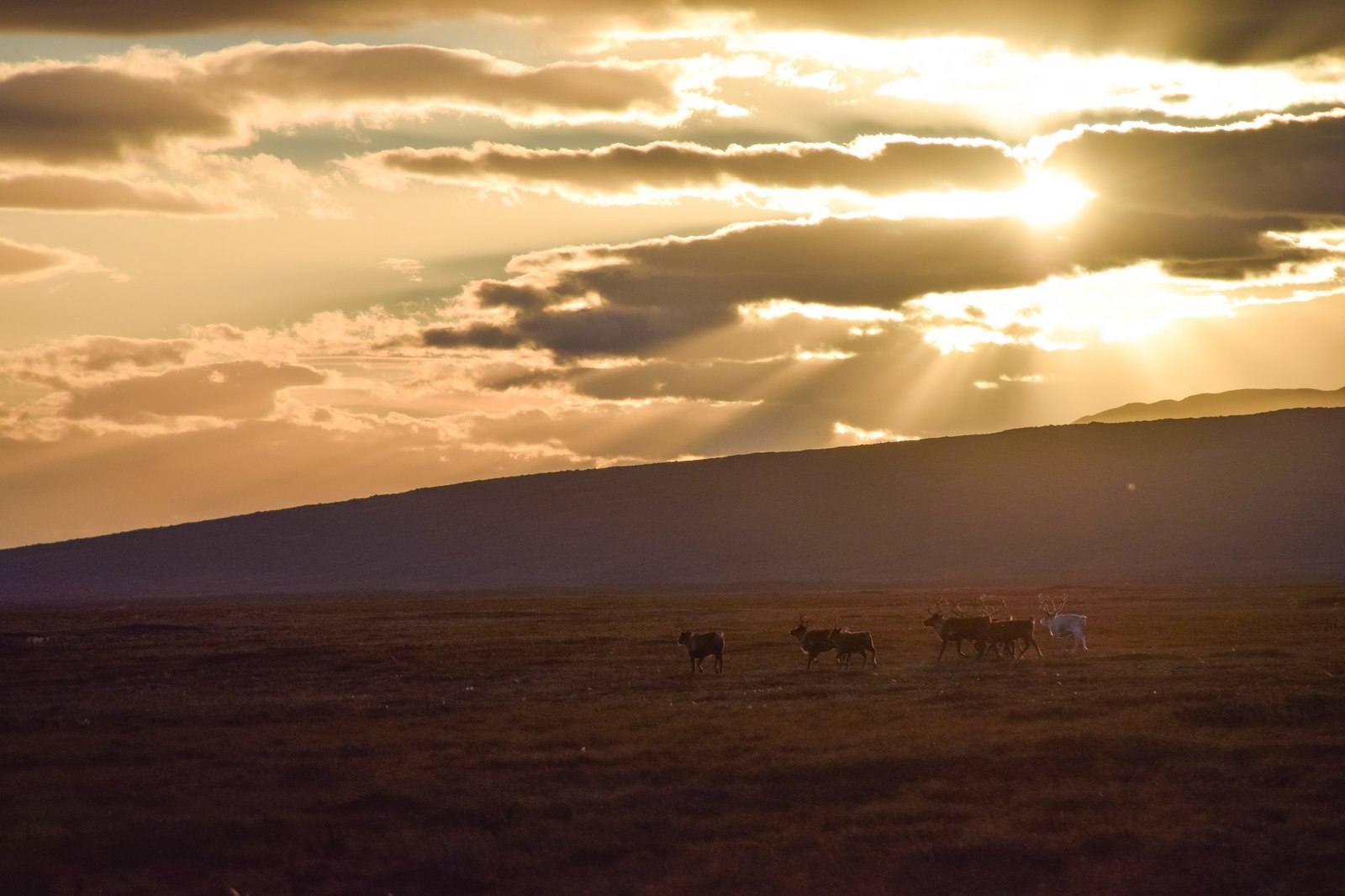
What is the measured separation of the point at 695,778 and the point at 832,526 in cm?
12724

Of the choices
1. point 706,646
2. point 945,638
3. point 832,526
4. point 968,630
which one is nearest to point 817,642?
point 706,646

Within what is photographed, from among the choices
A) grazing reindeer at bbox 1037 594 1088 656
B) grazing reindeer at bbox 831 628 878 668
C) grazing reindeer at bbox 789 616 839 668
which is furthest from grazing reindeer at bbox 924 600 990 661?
grazing reindeer at bbox 789 616 839 668

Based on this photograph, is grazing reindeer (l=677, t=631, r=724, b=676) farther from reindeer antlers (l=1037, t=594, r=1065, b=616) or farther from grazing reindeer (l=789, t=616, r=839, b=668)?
reindeer antlers (l=1037, t=594, r=1065, b=616)

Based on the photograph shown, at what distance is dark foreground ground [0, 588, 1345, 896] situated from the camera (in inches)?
596

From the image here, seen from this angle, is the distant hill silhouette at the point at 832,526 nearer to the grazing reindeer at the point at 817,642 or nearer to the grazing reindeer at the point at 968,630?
the grazing reindeer at the point at 968,630

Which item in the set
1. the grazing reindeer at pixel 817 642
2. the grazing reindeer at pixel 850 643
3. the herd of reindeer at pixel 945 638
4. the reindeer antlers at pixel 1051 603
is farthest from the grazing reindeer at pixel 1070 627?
the reindeer antlers at pixel 1051 603

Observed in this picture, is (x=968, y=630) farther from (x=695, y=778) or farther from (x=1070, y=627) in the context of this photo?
(x=695, y=778)

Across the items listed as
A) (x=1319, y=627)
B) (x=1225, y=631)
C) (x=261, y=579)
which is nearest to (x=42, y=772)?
(x=1225, y=631)

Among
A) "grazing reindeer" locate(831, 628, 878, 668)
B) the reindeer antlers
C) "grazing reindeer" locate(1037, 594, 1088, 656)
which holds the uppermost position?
"grazing reindeer" locate(831, 628, 878, 668)

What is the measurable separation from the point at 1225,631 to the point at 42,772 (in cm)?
3700

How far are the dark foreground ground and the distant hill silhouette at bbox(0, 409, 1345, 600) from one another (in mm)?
75106

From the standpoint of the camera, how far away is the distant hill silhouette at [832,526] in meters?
122

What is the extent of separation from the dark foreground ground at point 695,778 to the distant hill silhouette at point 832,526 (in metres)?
75.1

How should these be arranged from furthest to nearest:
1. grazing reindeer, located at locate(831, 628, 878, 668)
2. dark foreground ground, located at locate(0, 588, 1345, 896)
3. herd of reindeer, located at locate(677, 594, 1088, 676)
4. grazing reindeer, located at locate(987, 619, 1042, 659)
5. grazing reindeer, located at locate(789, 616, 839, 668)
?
grazing reindeer, located at locate(987, 619, 1042, 659), grazing reindeer, located at locate(789, 616, 839, 668), herd of reindeer, located at locate(677, 594, 1088, 676), grazing reindeer, located at locate(831, 628, 878, 668), dark foreground ground, located at locate(0, 588, 1345, 896)
